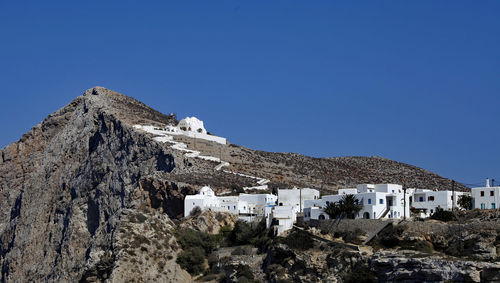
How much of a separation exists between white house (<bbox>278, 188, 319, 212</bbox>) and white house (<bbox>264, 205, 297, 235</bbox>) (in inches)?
210

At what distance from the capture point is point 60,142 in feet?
455

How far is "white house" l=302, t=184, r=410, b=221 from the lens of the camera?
77000 millimetres

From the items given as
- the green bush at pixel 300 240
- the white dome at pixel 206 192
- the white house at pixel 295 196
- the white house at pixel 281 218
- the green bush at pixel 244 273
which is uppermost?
the white dome at pixel 206 192

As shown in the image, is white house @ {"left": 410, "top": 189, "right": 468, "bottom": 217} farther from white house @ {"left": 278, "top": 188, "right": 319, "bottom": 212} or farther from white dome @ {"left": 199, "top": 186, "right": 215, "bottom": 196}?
white dome @ {"left": 199, "top": 186, "right": 215, "bottom": 196}

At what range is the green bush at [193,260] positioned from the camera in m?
81.4

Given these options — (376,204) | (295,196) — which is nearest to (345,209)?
(376,204)

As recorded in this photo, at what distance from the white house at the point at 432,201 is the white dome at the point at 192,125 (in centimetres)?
5283

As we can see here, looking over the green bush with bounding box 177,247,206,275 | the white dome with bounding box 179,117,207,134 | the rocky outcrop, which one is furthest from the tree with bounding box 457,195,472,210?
the white dome with bounding box 179,117,207,134

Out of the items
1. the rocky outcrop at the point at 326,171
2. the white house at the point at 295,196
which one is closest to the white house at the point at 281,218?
the white house at the point at 295,196

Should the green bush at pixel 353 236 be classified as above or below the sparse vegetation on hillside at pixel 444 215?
below

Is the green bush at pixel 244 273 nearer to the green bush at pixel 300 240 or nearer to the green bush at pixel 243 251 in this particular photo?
the green bush at pixel 243 251

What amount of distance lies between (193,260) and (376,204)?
55.1 ft

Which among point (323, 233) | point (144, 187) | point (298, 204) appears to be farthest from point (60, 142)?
point (323, 233)

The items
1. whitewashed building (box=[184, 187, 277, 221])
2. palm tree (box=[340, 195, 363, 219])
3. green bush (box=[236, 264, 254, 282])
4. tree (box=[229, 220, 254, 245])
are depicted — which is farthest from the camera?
whitewashed building (box=[184, 187, 277, 221])
